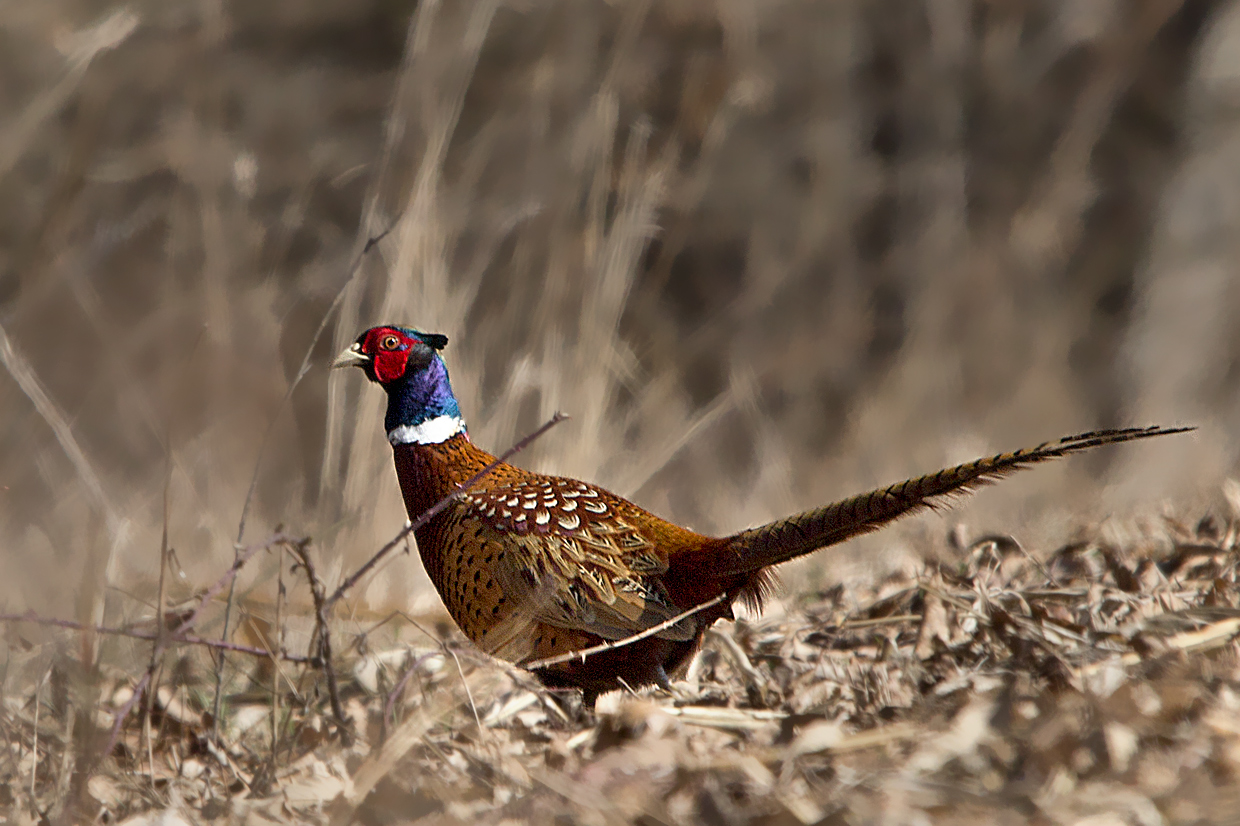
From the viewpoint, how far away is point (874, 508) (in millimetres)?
2180

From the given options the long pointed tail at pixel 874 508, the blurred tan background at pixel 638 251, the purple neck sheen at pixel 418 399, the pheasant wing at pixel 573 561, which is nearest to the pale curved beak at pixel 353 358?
the purple neck sheen at pixel 418 399

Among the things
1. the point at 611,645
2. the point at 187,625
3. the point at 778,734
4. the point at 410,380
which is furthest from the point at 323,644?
the point at 410,380

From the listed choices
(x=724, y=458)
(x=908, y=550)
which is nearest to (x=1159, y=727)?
(x=908, y=550)

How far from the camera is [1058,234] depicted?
846cm

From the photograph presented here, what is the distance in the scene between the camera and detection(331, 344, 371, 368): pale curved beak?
2.89m

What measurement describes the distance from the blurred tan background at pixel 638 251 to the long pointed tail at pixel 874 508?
0.87 m

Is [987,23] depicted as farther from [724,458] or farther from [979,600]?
[979,600]

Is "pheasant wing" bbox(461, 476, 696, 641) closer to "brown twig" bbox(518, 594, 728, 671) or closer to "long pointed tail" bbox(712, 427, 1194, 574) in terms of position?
"brown twig" bbox(518, 594, 728, 671)

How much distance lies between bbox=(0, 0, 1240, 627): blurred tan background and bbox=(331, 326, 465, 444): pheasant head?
25 centimetres

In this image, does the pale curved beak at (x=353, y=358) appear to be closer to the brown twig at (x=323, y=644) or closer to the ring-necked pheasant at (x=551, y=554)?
the ring-necked pheasant at (x=551, y=554)

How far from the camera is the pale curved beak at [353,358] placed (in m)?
2.89

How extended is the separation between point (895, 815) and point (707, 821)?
0.27 metres

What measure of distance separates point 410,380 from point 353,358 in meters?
0.16

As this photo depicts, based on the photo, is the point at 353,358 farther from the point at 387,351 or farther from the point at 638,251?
the point at 638,251
